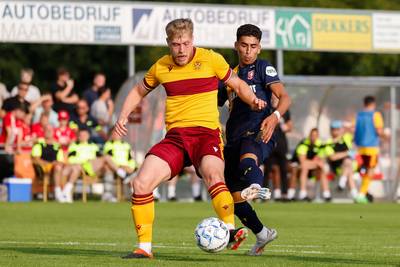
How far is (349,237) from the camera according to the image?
14539mm

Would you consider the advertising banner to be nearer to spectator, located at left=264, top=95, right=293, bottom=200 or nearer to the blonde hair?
spectator, located at left=264, top=95, right=293, bottom=200

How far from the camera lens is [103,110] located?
27.3 m

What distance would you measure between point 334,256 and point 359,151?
16.3 meters

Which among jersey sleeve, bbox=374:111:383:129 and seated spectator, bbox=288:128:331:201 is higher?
jersey sleeve, bbox=374:111:383:129

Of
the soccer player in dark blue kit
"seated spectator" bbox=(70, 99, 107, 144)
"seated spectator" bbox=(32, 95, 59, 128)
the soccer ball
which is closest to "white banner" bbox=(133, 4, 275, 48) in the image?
"seated spectator" bbox=(70, 99, 107, 144)

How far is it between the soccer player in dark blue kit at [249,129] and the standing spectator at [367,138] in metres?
15.0

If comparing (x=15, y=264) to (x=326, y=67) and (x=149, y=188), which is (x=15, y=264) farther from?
(x=326, y=67)

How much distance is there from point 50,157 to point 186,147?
47.6 feet

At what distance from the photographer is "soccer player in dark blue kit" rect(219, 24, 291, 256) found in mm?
11617

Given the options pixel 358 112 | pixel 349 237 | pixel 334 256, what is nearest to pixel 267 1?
pixel 358 112

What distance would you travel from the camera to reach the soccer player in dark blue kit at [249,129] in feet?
38.1

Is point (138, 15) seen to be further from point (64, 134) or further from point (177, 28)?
point (177, 28)

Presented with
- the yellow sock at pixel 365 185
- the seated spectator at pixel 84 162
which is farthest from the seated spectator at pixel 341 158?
the seated spectator at pixel 84 162

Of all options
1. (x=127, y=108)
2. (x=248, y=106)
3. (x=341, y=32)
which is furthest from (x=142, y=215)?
(x=341, y=32)
